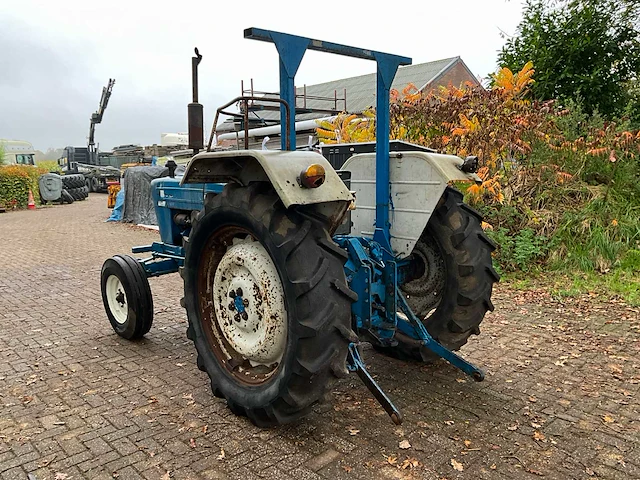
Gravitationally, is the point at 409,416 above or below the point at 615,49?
below

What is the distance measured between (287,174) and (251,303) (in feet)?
2.68

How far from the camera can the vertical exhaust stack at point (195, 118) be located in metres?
3.47

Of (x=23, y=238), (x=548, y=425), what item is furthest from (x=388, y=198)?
(x=23, y=238)

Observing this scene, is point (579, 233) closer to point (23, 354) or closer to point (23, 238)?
point (23, 354)

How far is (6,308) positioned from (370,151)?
4.39 meters

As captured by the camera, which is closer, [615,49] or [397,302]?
[397,302]

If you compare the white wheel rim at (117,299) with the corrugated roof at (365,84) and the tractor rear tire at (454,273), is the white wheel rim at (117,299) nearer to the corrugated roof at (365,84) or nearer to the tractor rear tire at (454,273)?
the tractor rear tire at (454,273)

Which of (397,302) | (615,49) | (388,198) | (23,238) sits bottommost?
(23,238)

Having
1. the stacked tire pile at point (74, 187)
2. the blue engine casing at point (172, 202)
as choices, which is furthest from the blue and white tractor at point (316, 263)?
the stacked tire pile at point (74, 187)

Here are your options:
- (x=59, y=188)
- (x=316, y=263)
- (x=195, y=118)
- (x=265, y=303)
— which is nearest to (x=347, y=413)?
(x=265, y=303)

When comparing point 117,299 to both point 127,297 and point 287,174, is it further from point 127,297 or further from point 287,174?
point 287,174

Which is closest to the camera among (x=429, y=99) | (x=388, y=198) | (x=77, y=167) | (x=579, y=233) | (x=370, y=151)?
(x=388, y=198)

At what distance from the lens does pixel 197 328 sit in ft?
A: 11.0

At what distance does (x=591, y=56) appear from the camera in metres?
9.34
